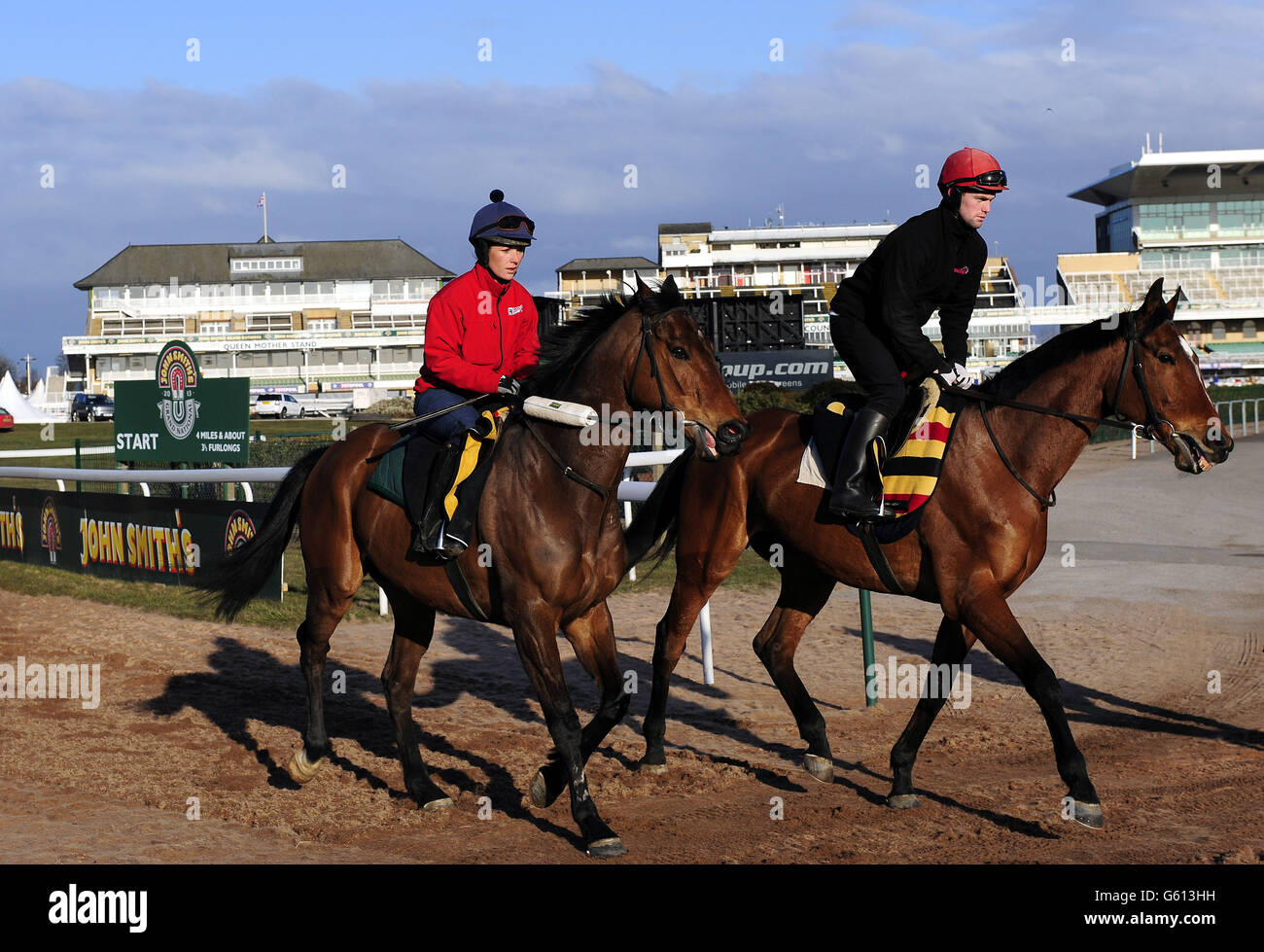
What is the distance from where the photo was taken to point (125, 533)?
11.9 metres

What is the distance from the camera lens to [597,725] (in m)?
4.93

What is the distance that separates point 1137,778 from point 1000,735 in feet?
3.12

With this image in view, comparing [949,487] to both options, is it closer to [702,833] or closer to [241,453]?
[702,833]

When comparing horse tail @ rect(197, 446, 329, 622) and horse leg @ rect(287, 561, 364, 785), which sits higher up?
horse tail @ rect(197, 446, 329, 622)

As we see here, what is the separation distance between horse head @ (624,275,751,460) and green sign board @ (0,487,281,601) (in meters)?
5.98

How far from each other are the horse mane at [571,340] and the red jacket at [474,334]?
136 millimetres

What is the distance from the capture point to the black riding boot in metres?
5.23

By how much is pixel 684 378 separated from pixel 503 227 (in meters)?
1.16

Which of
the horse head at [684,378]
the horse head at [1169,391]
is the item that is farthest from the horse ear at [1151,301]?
the horse head at [684,378]

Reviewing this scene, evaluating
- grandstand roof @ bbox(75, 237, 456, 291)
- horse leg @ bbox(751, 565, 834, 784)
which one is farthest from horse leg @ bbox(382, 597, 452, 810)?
grandstand roof @ bbox(75, 237, 456, 291)

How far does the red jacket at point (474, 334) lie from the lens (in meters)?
5.12

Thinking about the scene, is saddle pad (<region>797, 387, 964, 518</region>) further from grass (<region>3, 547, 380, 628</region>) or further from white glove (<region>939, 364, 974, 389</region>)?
grass (<region>3, 547, 380, 628</region>)

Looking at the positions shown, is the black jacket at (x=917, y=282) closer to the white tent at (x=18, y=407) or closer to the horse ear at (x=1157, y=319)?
the horse ear at (x=1157, y=319)
